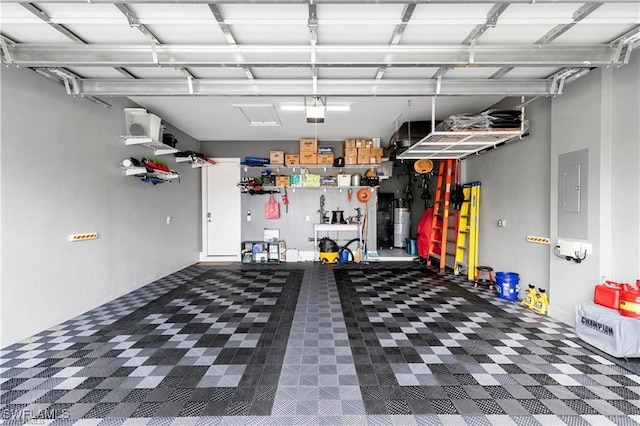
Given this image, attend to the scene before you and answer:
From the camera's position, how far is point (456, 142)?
4184 millimetres

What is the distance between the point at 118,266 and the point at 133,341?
1.84 meters

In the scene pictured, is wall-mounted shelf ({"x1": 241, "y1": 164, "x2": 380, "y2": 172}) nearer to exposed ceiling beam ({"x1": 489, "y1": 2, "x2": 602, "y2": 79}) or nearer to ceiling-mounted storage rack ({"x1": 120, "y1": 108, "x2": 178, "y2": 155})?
ceiling-mounted storage rack ({"x1": 120, "y1": 108, "x2": 178, "y2": 155})

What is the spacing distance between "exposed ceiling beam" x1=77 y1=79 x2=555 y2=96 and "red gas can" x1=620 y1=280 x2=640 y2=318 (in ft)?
7.32

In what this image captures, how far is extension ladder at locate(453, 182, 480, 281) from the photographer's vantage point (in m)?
5.08

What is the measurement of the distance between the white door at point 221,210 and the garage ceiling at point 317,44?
3.72 m

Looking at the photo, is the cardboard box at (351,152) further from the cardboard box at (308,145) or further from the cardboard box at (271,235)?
the cardboard box at (271,235)

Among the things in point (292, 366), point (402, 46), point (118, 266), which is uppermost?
point (402, 46)

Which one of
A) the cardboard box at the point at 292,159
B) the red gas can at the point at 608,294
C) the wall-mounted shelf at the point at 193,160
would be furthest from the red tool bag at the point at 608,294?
the wall-mounted shelf at the point at 193,160

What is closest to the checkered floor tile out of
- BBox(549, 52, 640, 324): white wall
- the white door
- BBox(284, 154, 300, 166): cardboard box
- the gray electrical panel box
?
BBox(549, 52, 640, 324): white wall

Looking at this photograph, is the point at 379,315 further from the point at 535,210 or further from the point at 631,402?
the point at 535,210

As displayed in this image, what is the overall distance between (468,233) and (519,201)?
1.35 m

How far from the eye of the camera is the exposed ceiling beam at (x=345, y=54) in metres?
2.58

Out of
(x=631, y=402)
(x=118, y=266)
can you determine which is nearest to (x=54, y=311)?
(x=118, y=266)

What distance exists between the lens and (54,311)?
3197 millimetres
